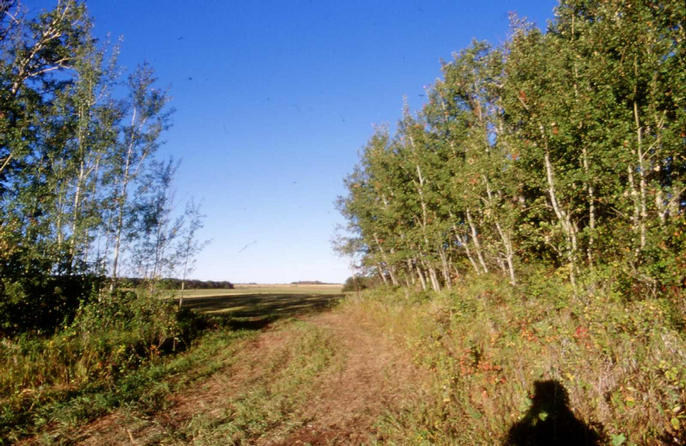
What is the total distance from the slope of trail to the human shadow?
2.04 meters

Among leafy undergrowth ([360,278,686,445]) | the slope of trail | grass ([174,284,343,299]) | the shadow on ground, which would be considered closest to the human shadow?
leafy undergrowth ([360,278,686,445])

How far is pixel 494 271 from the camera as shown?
1588 cm

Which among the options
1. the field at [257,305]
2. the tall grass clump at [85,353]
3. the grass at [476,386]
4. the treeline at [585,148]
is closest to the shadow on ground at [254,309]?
the field at [257,305]

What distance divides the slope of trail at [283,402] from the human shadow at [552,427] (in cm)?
204

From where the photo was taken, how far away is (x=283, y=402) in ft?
20.0

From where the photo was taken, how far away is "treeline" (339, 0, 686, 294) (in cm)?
787

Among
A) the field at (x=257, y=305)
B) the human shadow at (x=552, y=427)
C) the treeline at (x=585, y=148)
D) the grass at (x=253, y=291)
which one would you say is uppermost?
the treeline at (x=585, y=148)

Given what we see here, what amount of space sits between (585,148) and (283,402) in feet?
34.8

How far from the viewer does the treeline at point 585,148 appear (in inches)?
310

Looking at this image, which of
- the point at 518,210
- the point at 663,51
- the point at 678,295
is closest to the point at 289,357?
the point at 518,210

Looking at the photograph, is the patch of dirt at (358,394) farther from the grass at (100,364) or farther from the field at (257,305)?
the field at (257,305)

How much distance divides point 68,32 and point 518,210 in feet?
64.8

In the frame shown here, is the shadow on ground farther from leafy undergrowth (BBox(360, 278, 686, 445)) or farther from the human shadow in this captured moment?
the human shadow

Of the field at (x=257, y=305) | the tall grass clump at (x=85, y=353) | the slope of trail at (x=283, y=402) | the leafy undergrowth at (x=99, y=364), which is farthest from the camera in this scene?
the field at (x=257, y=305)
